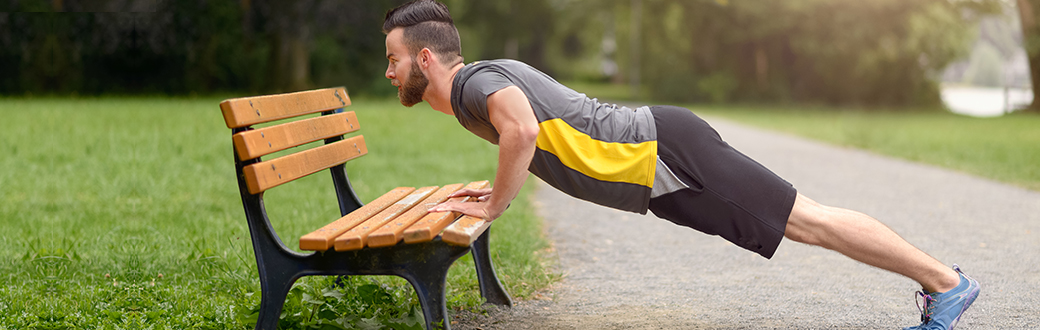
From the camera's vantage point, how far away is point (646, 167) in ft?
9.23

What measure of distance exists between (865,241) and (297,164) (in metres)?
1.98

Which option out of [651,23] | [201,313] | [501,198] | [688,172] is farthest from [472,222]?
[651,23]

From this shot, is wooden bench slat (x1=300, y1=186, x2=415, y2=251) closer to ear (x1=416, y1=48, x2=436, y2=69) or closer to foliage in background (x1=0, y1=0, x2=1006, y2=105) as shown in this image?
ear (x1=416, y1=48, x2=436, y2=69)

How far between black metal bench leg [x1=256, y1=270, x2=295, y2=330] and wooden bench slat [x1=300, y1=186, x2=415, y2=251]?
24 cm

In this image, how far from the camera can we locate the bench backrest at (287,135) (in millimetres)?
2547

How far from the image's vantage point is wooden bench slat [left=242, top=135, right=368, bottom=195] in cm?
255

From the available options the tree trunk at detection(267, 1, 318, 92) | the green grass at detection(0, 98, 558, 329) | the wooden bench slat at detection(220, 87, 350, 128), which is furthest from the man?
the tree trunk at detection(267, 1, 318, 92)

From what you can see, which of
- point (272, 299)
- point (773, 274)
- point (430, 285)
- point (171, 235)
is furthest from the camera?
point (171, 235)

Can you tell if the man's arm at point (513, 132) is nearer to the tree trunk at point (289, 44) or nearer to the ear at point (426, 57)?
the ear at point (426, 57)

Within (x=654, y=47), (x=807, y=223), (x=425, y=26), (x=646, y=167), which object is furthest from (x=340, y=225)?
(x=654, y=47)

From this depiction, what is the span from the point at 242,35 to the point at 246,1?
2.71 metres

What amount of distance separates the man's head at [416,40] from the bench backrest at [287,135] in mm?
430

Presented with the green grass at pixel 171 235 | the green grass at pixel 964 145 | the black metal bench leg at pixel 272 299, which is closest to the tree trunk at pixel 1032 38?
the green grass at pixel 964 145

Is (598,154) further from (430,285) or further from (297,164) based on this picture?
(297,164)
